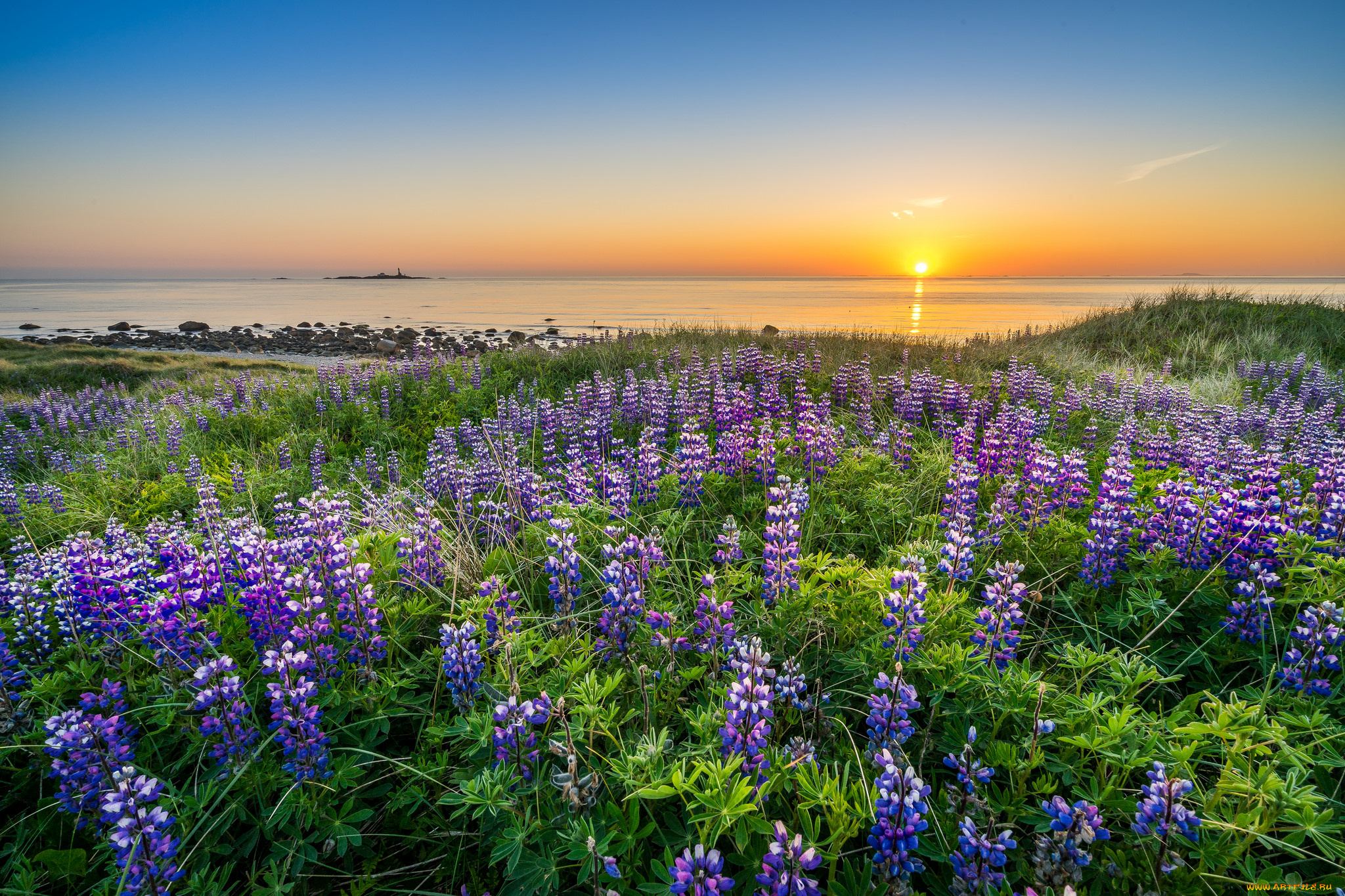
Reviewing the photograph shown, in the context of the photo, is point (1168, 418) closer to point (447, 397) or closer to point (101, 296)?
point (447, 397)

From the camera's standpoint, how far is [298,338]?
40.3 m

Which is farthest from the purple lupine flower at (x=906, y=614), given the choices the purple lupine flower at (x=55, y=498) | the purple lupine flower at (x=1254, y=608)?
the purple lupine flower at (x=55, y=498)

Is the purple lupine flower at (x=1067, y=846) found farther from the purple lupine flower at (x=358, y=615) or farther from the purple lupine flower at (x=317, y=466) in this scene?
the purple lupine flower at (x=317, y=466)

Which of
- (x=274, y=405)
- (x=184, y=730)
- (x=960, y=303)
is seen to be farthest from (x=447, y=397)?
(x=960, y=303)

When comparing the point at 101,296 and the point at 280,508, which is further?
the point at 101,296

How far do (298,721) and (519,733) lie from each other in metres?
0.99

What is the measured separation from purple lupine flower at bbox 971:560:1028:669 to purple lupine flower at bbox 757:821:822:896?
1528mm

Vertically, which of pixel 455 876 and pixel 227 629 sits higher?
pixel 227 629

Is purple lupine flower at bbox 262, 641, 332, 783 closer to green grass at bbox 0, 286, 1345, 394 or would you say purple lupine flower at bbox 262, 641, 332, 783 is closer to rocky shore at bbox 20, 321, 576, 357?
green grass at bbox 0, 286, 1345, 394

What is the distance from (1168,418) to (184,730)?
10759 mm

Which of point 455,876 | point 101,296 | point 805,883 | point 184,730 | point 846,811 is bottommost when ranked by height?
point 455,876

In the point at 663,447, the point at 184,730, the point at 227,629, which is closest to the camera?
the point at 184,730

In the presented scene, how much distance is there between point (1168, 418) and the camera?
8.02 m

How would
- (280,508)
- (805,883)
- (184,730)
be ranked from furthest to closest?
(280,508) → (184,730) → (805,883)
